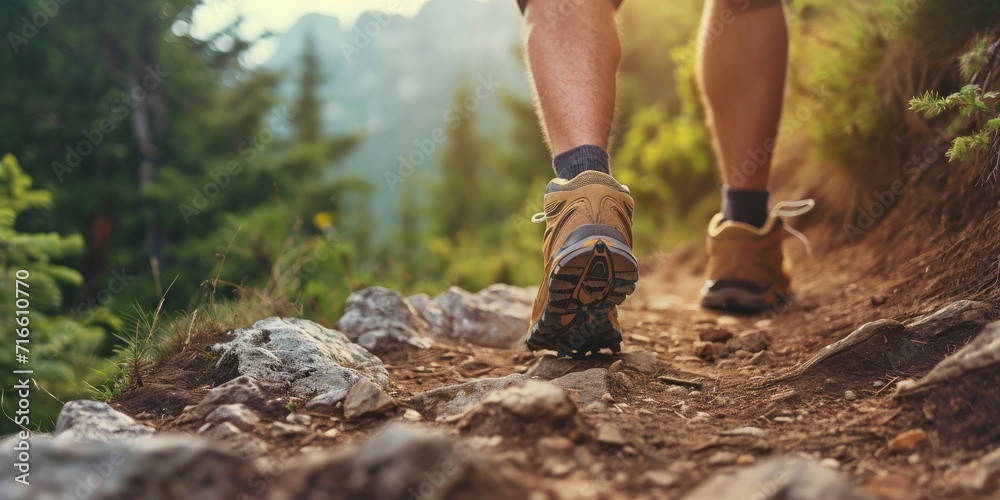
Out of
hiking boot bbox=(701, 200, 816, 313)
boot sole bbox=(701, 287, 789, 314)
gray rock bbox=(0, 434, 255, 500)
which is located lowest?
gray rock bbox=(0, 434, 255, 500)

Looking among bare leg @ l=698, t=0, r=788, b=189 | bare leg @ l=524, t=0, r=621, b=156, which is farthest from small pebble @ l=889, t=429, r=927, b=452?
bare leg @ l=698, t=0, r=788, b=189

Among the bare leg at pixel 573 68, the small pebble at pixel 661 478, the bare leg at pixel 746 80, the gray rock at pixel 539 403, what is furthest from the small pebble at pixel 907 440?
the bare leg at pixel 746 80

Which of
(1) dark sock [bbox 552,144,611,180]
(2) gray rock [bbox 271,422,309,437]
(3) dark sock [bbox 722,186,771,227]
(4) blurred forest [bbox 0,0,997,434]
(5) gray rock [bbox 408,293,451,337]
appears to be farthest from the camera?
(4) blurred forest [bbox 0,0,997,434]

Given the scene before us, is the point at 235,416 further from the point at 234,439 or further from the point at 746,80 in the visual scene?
the point at 746,80

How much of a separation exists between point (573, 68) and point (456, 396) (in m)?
0.97

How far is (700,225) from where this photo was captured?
757 centimetres

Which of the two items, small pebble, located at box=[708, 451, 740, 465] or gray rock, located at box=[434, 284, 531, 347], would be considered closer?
small pebble, located at box=[708, 451, 740, 465]

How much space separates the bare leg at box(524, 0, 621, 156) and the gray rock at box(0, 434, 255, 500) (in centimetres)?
130

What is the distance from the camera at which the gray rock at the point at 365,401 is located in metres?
1.66

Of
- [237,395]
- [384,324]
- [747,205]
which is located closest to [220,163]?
[384,324]

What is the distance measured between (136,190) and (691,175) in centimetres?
761

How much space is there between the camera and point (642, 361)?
2107 millimetres

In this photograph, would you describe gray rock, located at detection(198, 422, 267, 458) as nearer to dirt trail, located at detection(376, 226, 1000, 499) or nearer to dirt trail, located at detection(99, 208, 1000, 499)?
dirt trail, located at detection(99, 208, 1000, 499)

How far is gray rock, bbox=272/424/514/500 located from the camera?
3.05 feet
